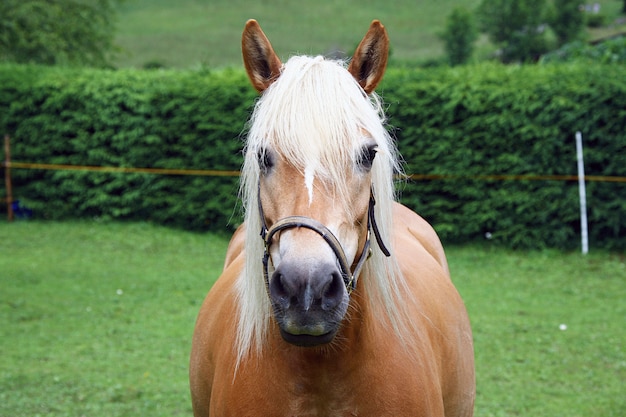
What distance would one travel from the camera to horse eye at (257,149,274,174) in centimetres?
213

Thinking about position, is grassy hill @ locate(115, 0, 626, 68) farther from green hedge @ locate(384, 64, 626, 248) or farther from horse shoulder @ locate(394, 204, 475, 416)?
horse shoulder @ locate(394, 204, 475, 416)

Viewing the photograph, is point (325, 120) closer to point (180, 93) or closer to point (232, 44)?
point (180, 93)

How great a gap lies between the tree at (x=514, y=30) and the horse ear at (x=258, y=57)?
33.3m

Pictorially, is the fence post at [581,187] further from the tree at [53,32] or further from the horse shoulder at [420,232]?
the tree at [53,32]

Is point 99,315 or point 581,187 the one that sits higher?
point 581,187

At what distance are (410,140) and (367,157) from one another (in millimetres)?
9615

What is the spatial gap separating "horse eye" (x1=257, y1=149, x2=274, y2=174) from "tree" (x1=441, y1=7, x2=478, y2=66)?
1211 inches

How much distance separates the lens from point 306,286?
183cm

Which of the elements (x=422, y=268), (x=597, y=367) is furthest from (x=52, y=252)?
(x=422, y=268)

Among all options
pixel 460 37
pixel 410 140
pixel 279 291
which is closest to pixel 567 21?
pixel 460 37

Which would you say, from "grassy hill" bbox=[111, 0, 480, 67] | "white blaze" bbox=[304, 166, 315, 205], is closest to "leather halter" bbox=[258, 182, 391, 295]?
"white blaze" bbox=[304, 166, 315, 205]

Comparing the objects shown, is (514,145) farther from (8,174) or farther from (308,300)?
(308,300)

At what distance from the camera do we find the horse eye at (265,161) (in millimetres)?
2131

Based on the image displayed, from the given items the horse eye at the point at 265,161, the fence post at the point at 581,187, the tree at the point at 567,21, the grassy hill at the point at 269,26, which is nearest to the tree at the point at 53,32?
the fence post at the point at 581,187
